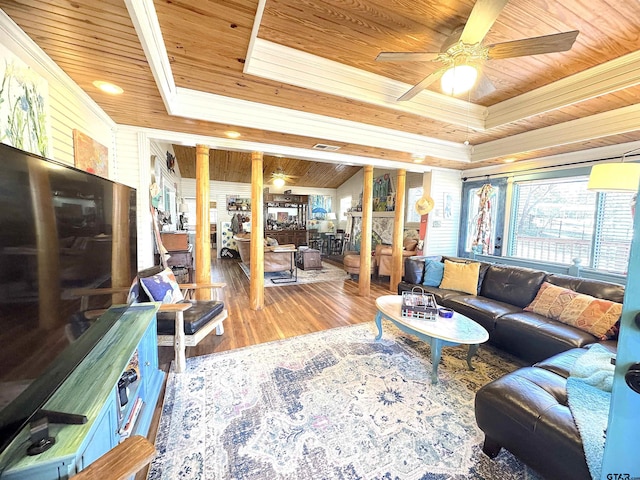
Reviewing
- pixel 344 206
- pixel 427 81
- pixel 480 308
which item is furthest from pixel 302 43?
pixel 344 206

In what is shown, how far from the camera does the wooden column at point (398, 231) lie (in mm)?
4965

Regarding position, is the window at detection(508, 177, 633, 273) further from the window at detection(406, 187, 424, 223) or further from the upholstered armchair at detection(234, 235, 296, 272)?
the upholstered armchair at detection(234, 235, 296, 272)

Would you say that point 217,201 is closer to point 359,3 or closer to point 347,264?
point 347,264

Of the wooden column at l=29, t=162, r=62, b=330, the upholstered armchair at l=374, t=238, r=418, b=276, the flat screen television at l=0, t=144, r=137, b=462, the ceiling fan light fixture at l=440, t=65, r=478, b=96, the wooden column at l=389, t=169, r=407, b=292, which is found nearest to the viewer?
the flat screen television at l=0, t=144, r=137, b=462

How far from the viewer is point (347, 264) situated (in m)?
5.88

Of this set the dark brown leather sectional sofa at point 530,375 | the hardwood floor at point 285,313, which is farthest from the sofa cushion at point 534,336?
the hardwood floor at point 285,313

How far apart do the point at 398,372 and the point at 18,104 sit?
325 cm

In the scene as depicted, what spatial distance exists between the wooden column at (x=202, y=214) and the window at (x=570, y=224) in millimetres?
5079

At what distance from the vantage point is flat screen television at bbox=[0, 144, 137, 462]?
82cm

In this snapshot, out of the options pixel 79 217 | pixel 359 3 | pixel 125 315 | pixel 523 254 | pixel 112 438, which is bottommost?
pixel 112 438

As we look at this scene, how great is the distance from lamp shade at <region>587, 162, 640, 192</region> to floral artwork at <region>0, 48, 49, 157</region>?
425cm

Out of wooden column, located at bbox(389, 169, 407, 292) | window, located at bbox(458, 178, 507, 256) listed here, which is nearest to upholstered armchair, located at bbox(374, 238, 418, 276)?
wooden column, located at bbox(389, 169, 407, 292)

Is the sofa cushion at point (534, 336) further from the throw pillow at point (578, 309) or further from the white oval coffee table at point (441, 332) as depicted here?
the white oval coffee table at point (441, 332)

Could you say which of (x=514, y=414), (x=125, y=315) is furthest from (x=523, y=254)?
(x=125, y=315)
